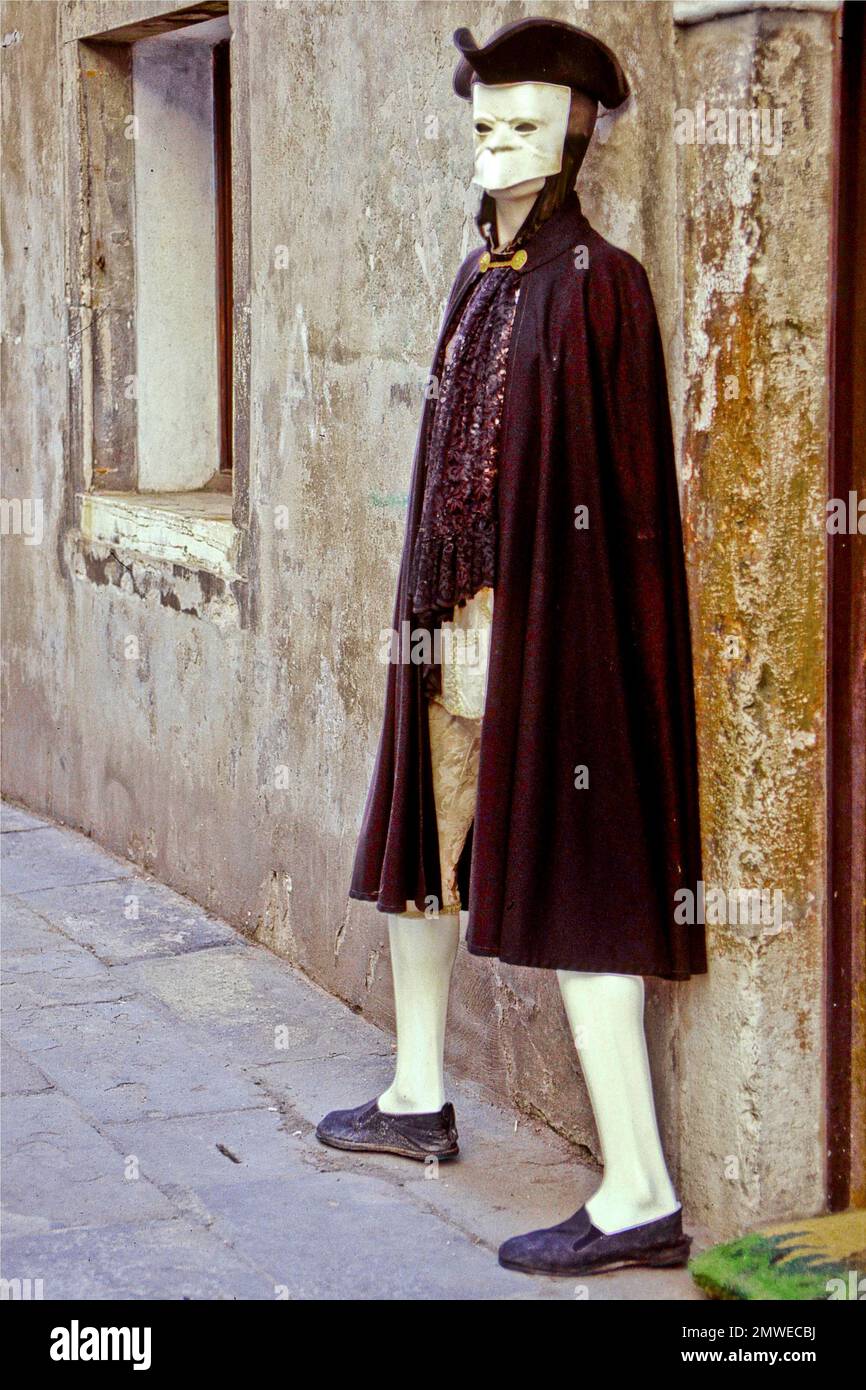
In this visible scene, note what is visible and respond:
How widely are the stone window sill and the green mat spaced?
2846mm

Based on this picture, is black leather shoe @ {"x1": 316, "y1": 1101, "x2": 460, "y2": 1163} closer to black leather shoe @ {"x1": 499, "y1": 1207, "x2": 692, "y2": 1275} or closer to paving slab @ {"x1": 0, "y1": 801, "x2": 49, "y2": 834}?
black leather shoe @ {"x1": 499, "y1": 1207, "x2": 692, "y2": 1275}

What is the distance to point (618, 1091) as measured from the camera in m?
3.53

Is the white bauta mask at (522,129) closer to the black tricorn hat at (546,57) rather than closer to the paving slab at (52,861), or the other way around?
the black tricorn hat at (546,57)

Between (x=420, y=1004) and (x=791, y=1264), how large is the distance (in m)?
0.98

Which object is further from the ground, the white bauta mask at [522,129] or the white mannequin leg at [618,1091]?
the white bauta mask at [522,129]

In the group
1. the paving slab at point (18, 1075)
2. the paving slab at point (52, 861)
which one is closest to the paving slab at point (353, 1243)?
the paving slab at point (18, 1075)

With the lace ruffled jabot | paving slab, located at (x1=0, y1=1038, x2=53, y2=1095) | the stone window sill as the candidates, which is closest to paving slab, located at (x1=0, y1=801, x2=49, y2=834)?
the stone window sill

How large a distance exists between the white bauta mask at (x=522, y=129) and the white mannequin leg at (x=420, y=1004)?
145cm

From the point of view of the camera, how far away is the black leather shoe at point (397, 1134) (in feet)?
13.4

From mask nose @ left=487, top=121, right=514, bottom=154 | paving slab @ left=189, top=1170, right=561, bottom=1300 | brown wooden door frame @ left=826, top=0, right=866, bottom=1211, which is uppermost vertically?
mask nose @ left=487, top=121, right=514, bottom=154

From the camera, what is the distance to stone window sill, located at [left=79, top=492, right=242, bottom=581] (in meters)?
5.85
